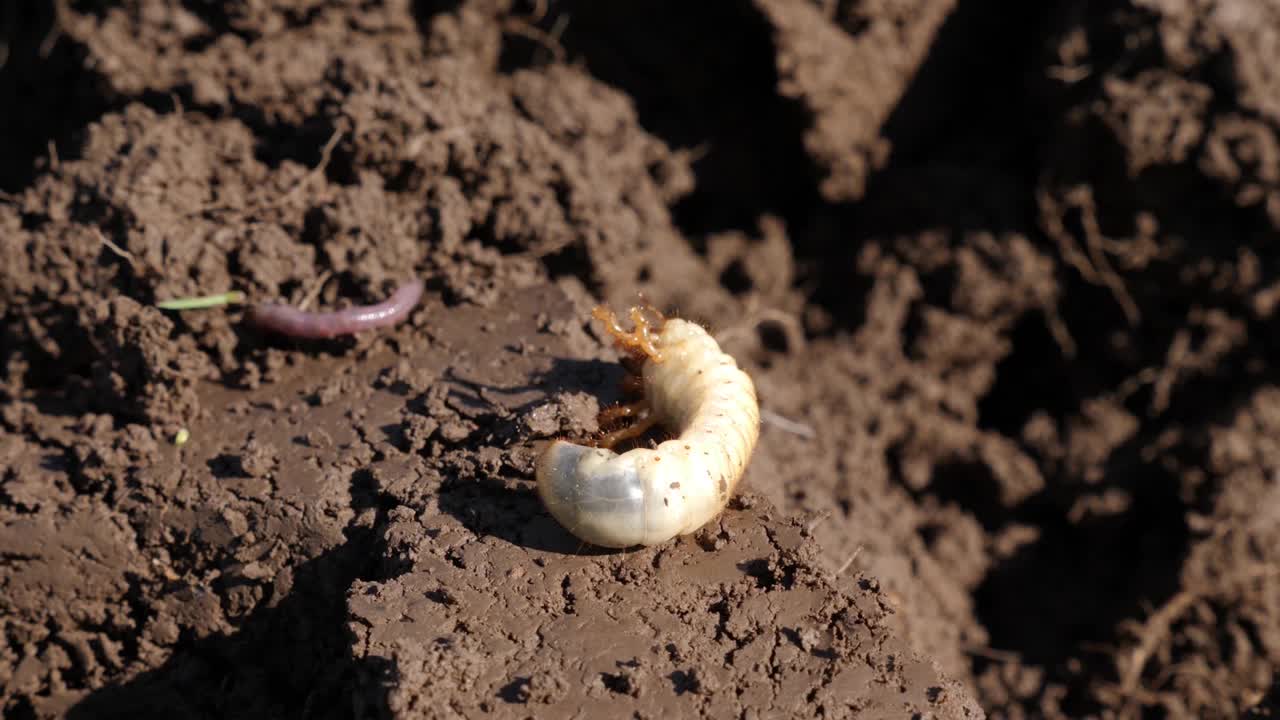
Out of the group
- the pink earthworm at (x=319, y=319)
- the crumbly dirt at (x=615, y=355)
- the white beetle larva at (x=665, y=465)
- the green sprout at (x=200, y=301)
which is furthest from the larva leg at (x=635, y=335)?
the green sprout at (x=200, y=301)

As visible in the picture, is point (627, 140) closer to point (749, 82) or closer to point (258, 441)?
point (749, 82)

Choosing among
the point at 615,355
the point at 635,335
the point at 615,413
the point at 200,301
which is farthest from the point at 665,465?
the point at 200,301

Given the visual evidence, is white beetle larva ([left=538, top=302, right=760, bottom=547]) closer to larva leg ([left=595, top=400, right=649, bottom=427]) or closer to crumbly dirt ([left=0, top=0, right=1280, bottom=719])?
larva leg ([left=595, top=400, right=649, bottom=427])

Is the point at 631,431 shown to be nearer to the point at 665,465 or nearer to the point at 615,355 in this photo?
the point at 615,355

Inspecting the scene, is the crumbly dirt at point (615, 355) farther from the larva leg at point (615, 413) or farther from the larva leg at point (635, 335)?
the larva leg at point (635, 335)

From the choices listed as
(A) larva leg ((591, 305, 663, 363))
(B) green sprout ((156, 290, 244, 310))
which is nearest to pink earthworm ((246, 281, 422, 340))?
(B) green sprout ((156, 290, 244, 310))
